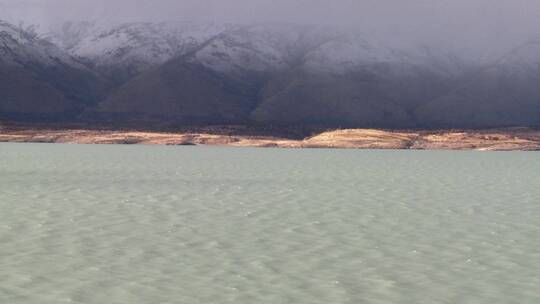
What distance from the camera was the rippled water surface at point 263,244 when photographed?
817 inches

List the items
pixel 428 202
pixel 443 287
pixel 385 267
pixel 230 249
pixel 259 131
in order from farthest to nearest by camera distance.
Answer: pixel 259 131
pixel 428 202
pixel 230 249
pixel 385 267
pixel 443 287

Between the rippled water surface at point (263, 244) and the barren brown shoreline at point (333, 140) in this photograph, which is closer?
the rippled water surface at point (263, 244)

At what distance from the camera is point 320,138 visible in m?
163

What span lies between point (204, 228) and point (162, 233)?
6.74 ft

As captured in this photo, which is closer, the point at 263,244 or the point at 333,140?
the point at 263,244

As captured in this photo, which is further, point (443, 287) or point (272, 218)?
point (272, 218)

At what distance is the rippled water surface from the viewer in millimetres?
20750

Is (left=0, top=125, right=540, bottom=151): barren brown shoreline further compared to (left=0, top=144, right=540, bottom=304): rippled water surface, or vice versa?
(left=0, top=125, right=540, bottom=151): barren brown shoreline

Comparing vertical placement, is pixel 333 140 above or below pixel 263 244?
above

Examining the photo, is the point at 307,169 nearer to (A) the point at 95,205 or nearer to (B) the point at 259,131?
(A) the point at 95,205

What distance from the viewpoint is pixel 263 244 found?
90.6 feet

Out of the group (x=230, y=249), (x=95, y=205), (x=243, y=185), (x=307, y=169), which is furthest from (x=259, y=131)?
(x=230, y=249)

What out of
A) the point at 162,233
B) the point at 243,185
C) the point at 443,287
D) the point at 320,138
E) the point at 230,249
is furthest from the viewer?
the point at 320,138

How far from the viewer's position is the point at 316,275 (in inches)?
890
